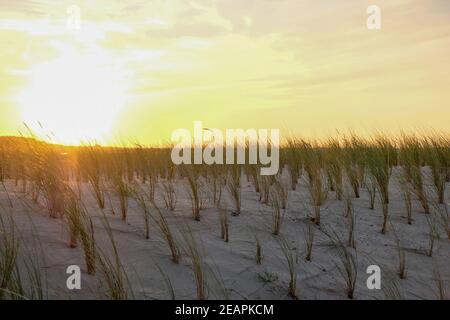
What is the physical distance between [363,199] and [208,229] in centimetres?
199

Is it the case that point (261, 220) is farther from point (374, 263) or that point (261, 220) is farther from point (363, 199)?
point (363, 199)

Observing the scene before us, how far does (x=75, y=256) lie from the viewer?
3371mm

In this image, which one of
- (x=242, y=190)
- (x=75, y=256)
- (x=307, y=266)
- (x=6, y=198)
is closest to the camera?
(x=75, y=256)

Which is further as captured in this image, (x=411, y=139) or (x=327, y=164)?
(x=411, y=139)
